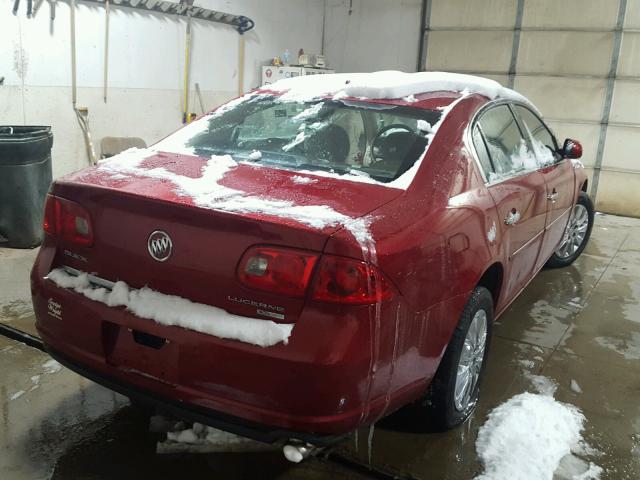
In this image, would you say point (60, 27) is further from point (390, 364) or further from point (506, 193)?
point (390, 364)

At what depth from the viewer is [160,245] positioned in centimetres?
186

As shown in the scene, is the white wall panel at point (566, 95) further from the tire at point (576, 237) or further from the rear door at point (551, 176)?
the rear door at point (551, 176)

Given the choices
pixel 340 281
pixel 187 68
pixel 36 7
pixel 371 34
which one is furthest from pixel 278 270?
pixel 371 34

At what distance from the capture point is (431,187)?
2.20m

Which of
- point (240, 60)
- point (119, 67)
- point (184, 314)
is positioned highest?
point (240, 60)

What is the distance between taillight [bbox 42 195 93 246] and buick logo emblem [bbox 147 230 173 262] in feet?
0.89

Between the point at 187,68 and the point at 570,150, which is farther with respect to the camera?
the point at 187,68

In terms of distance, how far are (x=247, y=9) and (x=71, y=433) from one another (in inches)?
270

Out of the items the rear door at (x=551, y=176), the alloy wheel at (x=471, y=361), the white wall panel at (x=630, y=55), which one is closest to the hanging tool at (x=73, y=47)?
the rear door at (x=551, y=176)

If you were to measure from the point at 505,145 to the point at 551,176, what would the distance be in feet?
2.35

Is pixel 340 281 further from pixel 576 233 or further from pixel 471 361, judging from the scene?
pixel 576 233

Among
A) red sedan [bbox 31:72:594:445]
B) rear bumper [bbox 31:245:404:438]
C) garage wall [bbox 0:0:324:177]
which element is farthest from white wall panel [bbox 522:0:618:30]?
rear bumper [bbox 31:245:404:438]

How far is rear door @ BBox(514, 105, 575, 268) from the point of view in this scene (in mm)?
3551

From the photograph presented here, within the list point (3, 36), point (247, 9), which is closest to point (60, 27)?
point (3, 36)
